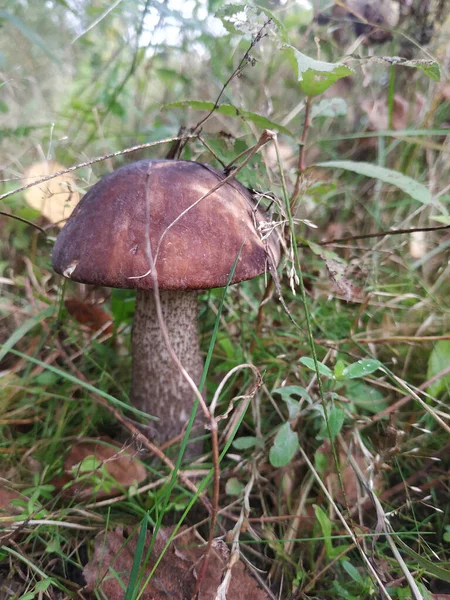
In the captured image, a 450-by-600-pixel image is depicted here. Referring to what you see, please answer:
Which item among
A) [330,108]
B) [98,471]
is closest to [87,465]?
[98,471]

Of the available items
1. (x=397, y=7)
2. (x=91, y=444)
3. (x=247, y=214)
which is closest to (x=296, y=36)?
(x=397, y=7)

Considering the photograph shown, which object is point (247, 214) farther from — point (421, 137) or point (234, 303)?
point (421, 137)

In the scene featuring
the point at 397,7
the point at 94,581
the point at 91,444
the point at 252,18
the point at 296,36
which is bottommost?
the point at 94,581

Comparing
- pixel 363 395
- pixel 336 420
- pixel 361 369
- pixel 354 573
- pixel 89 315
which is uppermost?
pixel 89 315

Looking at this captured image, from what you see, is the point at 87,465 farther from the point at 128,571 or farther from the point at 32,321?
the point at 32,321

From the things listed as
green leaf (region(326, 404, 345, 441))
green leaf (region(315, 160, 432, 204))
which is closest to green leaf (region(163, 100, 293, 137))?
green leaf (region(315, 160, 432, 204))

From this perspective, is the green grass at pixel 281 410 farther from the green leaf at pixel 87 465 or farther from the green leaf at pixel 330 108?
the green leaf at pixel 330 108
